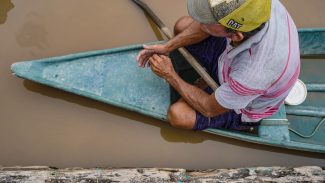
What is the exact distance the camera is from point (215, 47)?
2781mm

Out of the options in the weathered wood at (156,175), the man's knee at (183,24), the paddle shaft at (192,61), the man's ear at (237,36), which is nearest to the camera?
the man's ear at (237,36)

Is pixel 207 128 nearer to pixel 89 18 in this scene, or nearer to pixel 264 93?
pixel 264 93

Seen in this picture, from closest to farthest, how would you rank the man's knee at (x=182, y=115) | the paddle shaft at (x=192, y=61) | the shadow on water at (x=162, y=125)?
1. the paddle shaft at (x=192, y=61)
2. the man's knee at (x=182, y=115)
3. the shadow on water at (x=162, y=125)

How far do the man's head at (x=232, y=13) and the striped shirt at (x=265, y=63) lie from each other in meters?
0.14

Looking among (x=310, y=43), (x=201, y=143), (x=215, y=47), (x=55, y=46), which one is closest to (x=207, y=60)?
(x=215, y=47)

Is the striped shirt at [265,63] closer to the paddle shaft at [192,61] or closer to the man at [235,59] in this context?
the man at [235,59]

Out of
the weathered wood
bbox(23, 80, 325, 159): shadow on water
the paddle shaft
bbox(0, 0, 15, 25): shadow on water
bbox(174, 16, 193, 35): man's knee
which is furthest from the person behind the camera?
bbox(0, 0, 15, 25): shadow on water

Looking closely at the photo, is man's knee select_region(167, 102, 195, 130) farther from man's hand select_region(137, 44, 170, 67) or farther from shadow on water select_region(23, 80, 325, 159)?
man's hand select_region(137, 44, 170, 67)

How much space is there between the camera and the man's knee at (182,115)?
8.95ft

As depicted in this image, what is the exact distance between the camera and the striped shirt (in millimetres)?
2021

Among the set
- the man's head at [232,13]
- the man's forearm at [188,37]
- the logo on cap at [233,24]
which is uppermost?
the man's forearm at [188,37]

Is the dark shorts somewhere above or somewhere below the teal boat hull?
below

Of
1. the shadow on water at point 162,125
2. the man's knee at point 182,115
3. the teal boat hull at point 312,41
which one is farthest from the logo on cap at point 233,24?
the teal boat hull at point 312,41

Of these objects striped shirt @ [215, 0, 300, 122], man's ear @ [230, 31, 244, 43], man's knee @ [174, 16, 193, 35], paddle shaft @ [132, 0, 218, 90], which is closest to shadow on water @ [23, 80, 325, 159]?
paddle shaft @ [132, 0, 218, 90]
